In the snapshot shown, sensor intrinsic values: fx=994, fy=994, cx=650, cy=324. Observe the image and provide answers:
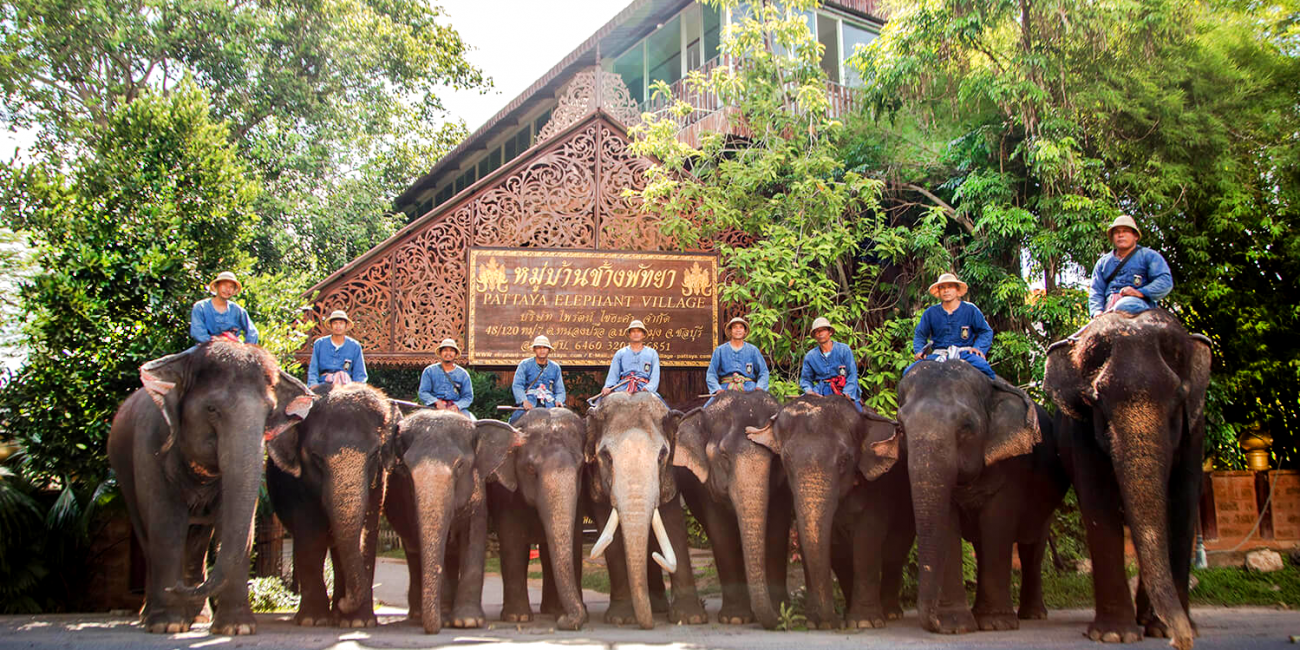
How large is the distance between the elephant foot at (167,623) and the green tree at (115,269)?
2746mm

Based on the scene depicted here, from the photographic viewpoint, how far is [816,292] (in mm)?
10758

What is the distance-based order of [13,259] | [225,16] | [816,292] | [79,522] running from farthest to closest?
[225,16] → [816,292] → [13,259] → [79,522]

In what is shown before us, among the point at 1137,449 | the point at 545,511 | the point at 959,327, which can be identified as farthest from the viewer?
the point at 959,327

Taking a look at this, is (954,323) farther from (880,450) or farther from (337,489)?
(337,489)

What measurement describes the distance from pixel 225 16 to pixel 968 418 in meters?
13.8

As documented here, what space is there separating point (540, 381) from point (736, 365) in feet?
5.91

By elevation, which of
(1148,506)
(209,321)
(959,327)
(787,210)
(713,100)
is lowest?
(1148,506)

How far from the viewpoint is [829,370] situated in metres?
8.52

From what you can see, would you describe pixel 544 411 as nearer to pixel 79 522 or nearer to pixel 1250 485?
pixel 79 522

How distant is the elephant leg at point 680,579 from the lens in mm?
7387

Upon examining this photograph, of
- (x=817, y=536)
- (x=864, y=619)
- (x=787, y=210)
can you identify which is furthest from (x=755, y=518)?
(x=787, y=210)

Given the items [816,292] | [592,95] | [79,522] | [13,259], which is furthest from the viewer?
[592,95]

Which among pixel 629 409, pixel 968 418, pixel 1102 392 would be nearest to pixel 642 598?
pixel 629 409

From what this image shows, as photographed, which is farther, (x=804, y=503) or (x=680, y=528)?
(x=680, y=528)
